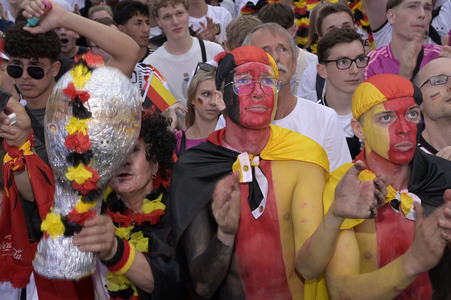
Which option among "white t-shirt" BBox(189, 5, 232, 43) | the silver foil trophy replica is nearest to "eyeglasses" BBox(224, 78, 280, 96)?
the silver foil trophy replica

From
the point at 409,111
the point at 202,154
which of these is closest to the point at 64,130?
the point at 202,154

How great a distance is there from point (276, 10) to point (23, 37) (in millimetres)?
2641

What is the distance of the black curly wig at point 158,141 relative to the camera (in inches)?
Result: 126

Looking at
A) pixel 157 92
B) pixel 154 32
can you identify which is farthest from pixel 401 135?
pixel 154 32

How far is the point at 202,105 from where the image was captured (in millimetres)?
4449

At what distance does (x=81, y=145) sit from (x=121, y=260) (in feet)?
1.99

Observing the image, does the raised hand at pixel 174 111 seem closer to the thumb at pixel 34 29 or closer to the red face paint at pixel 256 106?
the thumb at pixel 34 29

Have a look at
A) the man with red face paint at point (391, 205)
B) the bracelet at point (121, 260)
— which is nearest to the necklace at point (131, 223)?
the bracelet at point (121, 260)

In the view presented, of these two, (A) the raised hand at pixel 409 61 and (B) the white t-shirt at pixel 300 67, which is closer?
(A) the raised hand at pixel 409 61

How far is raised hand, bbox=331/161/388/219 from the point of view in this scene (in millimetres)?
2379

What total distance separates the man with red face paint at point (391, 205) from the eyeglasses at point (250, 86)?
15.8 inches

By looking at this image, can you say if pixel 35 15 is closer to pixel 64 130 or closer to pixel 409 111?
pixel 64 130

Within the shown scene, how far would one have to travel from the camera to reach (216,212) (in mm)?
2477

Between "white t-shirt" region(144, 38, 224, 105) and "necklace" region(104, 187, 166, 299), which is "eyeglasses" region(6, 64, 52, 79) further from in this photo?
"white t-shirt" region(144, 38, 224, 105)
